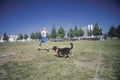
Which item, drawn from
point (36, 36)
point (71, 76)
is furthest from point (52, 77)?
point (36, 36)

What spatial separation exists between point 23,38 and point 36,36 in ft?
80.5

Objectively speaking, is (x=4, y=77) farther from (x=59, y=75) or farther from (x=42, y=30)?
(x=42, y=30)

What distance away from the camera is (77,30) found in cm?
7138

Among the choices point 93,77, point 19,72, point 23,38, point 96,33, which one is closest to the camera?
point 93,77

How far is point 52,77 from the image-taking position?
4926 millimetres

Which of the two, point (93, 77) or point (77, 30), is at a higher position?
point (77, 30)

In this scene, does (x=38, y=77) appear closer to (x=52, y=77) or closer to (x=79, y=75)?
(x=52, y=77)

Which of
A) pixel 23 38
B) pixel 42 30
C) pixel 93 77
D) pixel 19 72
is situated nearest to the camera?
pixel 93 77

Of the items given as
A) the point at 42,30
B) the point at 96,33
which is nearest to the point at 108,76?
the point at 42,30

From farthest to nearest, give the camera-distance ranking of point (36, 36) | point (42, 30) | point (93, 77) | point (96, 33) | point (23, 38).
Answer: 1. point (23, 38)
2. point (36, 36)
3. point (96, 33)
4. point (42, 30)
5. point (93, 77)

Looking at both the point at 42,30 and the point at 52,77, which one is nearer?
the point at 52,77

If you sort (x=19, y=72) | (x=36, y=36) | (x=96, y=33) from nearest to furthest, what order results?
1. (x=19, y=72)
2. (x=96, y=33)
3. (x=36, y=36)

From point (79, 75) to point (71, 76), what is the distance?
1.11ft

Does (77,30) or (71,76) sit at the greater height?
(77,30)
